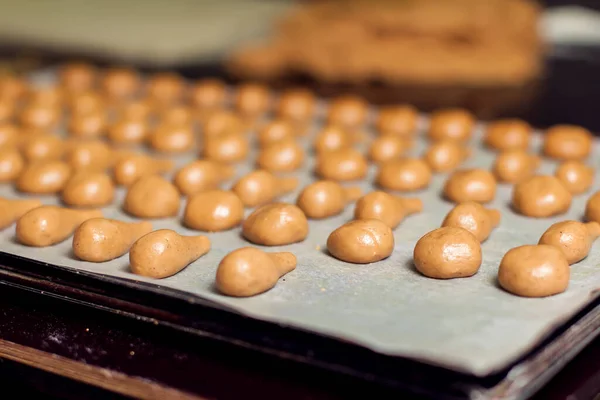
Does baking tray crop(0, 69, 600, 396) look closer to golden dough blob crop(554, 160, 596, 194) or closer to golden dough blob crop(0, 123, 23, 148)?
golden dough blob crop(554, 160, 596, 194)

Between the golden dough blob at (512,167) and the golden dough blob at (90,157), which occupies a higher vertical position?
the golden dough blob at (512,167)

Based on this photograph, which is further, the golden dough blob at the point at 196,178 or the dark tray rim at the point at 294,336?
the golden dough blob at the point at 196,178

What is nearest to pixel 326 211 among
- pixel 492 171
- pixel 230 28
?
pixel 492 171

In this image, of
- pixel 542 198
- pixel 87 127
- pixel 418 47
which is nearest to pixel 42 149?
pixel 87 127

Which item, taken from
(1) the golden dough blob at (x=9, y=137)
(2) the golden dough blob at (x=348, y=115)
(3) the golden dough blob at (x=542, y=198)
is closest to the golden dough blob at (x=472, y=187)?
(3) the golden dough blob at (x=542, y=198)

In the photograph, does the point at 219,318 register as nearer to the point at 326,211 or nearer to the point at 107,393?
the point at 107,393

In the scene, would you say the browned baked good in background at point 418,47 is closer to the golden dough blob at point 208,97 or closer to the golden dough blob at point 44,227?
the golden dough blob at point 208,97
